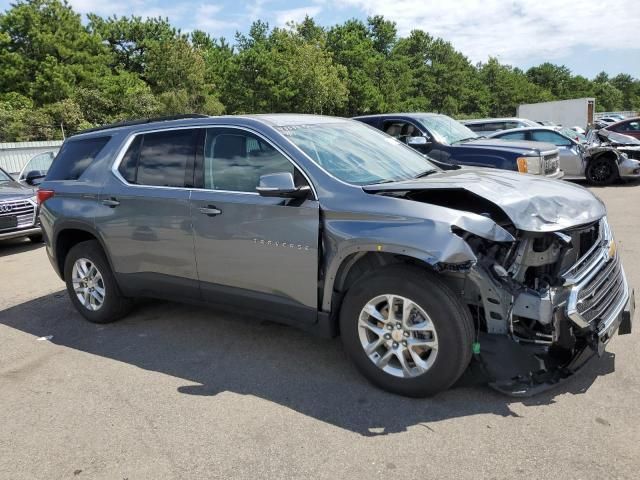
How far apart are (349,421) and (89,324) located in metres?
3.18

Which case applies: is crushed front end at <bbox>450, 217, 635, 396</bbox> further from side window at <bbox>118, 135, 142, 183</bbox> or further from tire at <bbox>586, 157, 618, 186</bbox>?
tire at <bbox>586, 157, 618, 186</bbox>

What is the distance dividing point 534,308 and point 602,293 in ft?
2.11

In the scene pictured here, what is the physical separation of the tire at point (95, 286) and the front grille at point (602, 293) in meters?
3.93

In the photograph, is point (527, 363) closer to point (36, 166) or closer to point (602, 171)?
point (36, 166)

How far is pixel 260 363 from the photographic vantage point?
13.7ft

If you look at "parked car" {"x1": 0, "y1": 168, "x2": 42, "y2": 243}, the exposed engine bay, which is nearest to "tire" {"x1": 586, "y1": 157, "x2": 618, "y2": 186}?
the exposed engine bay

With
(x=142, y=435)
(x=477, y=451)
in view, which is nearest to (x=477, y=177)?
(x=477, y=451)

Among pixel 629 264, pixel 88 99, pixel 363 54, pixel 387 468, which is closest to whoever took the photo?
pixel 387 468

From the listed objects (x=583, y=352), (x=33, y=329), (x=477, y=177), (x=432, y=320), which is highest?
(x=477, y=177)

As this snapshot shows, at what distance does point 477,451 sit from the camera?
291cm

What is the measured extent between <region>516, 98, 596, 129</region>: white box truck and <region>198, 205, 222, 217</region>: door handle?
36.0 meters

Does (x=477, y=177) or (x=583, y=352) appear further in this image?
(x=477, y=177)

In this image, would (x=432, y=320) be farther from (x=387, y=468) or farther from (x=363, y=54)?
(x=363, y=54)

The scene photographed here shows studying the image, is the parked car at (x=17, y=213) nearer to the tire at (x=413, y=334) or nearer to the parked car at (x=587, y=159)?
the tire at (x=413, y=334)
